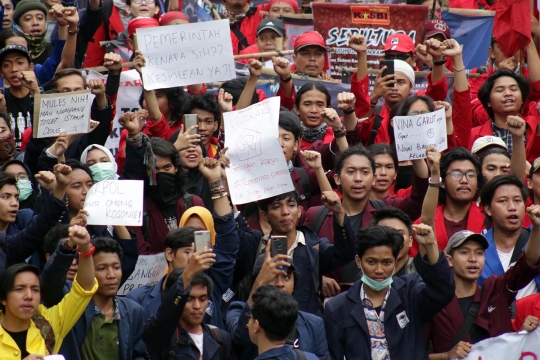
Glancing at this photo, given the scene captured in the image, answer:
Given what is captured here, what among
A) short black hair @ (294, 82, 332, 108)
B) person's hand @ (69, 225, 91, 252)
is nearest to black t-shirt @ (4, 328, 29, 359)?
person's hand @ (69, 225, 91, 252)

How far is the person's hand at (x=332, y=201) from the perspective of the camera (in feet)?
26.3

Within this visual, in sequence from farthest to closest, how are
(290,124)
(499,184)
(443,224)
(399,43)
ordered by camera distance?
(399,43), (290,124), (443,224), (499,184)

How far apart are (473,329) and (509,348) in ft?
0.97

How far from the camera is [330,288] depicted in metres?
8.38

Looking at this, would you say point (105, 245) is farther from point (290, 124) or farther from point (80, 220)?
point (290, 124)

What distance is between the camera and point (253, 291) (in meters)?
7.39

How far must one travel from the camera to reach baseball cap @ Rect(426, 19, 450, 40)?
1209 centimetres

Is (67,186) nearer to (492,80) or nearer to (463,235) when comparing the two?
(463,235)

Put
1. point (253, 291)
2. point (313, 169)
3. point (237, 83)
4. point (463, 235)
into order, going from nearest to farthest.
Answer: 1. point (253, 291)
2. point (463, 235)
3. point (313, 169)
4. point (237, 83)

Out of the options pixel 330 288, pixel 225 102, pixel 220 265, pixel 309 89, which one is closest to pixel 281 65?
pixel 309 89

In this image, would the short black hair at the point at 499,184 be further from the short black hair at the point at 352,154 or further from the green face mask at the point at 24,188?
the green face mask at the point at 24,188

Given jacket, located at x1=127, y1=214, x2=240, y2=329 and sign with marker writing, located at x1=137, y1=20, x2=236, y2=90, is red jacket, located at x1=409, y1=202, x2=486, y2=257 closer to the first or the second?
jacket, located at x1=127, y1=214, x2=240, y2=329

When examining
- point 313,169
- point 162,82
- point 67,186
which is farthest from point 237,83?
point 67,186

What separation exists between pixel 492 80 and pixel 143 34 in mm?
3003
